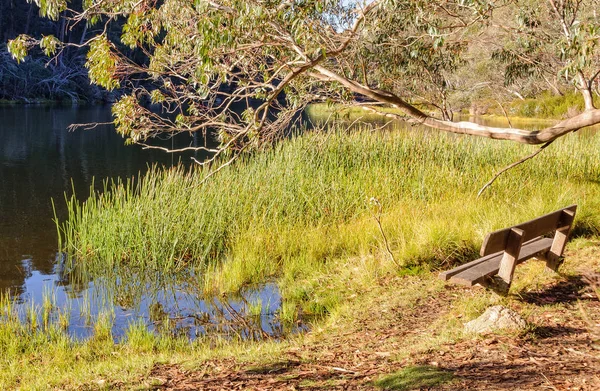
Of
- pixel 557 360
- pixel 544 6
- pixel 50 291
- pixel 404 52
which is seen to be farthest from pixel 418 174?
pixel 557 360

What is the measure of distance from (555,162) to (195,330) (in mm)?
7281

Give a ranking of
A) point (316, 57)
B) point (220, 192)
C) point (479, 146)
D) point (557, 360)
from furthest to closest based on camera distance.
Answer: point (479, 146)
point (220, 192)
point (316, 57)
point (557, 360)

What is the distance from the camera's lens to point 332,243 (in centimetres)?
766

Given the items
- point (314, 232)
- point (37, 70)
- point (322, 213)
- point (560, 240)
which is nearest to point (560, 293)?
point (560, 240)

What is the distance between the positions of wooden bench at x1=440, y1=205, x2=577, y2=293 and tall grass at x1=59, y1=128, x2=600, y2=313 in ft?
3.68

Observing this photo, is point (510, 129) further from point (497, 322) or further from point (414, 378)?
point (414, 378)

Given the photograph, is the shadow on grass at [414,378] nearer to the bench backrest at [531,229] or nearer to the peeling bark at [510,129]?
the bench backrest at [531,229]

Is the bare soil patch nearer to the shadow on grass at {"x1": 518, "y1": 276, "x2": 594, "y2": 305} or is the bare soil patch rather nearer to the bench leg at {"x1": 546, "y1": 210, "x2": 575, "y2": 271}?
the shadow on grass at {"x1": 518, "y1": 276, "x2": 594, "y2": 305}

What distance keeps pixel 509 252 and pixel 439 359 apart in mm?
1205

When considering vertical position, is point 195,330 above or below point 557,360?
below

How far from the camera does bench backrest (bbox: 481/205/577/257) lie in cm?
432

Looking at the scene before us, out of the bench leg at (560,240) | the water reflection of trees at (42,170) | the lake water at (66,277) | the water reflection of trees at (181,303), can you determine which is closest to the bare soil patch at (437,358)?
the bench leg at (560,240)

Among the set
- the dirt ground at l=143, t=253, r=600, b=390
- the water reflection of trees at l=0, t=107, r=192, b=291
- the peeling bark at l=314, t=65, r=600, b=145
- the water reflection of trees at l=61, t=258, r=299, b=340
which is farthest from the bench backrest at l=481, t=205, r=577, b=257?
the water reflection of trees at l=0, t=107, r=192, b=291

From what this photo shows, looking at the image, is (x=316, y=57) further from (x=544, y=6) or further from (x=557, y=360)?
(x=544, y=6)
